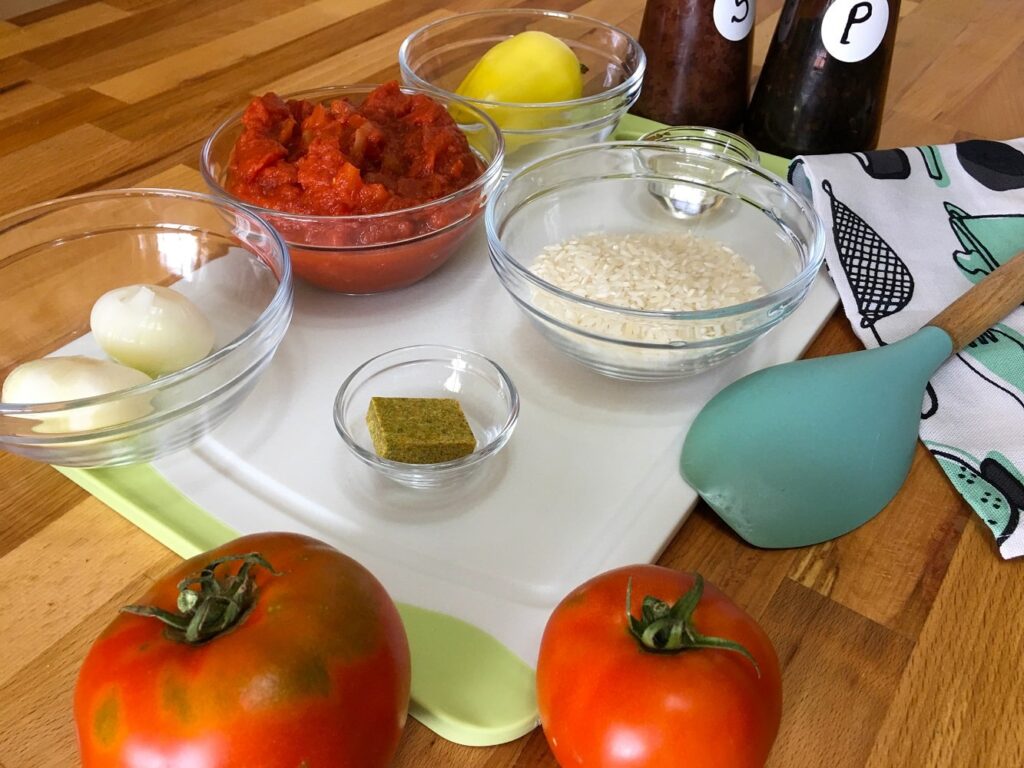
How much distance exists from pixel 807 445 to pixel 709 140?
519 mm

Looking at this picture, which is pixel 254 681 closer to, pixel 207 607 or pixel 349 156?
pixel 207 607

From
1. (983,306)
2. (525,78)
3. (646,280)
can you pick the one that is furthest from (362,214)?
(983,306)

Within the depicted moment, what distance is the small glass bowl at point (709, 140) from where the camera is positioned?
40.3 inches

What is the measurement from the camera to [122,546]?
67cm

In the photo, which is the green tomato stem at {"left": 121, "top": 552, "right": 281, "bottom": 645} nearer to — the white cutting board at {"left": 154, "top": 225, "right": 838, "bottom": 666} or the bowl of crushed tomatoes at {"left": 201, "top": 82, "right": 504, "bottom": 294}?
the white cutting board at {"left": 154, "top": 225, "right": 838, "bottom": 666}

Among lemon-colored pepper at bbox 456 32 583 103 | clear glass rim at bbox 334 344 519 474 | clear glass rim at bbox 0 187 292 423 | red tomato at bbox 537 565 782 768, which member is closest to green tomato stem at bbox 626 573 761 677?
red tomato at bbox 537 565 782 768

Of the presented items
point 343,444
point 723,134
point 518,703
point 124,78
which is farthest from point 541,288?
point 124,78

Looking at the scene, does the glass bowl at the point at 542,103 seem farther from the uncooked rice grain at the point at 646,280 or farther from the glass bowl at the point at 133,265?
the glass bowl at the point at 133,265

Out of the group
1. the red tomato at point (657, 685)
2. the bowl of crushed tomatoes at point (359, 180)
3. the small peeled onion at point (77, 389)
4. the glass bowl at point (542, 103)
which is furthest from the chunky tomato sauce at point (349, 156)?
the red tomato at point (657, 685)

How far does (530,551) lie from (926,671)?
0.30 m

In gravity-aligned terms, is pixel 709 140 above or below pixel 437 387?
above

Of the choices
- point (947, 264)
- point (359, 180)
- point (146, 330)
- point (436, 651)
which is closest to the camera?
point (436, 651)

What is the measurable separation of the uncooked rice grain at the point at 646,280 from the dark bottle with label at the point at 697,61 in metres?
0.32

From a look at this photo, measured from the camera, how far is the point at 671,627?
1.43 ft
